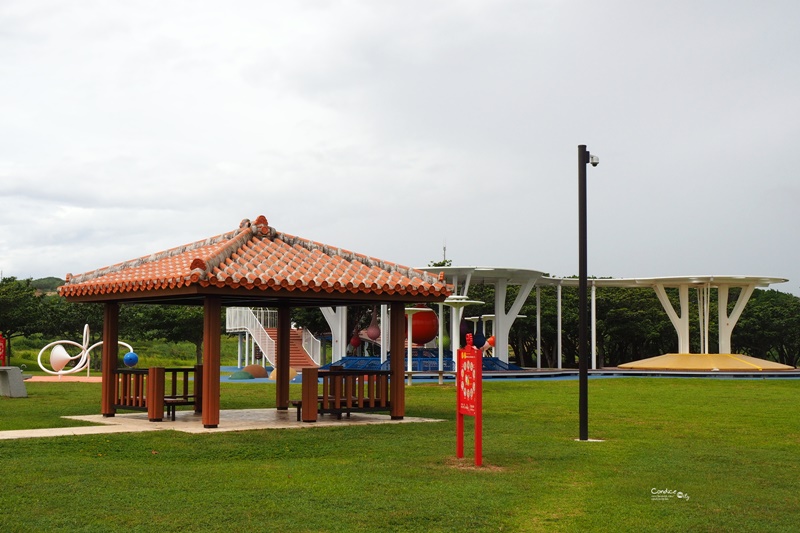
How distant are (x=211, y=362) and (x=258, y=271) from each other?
1.57m

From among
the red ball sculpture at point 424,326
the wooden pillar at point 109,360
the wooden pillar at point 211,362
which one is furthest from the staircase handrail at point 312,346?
the wooden pillar at point 211,362

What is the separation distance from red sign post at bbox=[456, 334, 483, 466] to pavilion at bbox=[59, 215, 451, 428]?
4069 millimetres

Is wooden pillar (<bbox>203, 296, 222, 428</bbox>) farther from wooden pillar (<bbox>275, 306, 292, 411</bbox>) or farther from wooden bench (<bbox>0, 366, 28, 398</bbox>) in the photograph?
wooden bench (<bbox>0, 366, 28, 398</bbox>)

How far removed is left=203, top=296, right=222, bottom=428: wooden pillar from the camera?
554 inches

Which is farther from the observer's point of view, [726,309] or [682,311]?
[682,311]

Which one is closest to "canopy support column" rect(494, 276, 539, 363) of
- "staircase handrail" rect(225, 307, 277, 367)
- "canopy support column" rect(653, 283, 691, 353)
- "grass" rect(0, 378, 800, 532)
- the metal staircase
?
"canopy support column" rect(653, 283, 691, 353)

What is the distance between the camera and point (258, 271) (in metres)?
14.3

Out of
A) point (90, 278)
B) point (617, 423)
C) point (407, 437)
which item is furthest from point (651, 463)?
point (90, 278)

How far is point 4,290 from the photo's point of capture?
42344 mm

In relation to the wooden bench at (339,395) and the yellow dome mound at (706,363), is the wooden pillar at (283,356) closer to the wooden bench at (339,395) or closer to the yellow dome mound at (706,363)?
the wooden bench at (339,395)

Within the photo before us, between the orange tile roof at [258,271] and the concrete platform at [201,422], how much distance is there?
212cm

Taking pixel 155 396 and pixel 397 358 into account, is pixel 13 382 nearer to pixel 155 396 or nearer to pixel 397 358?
pixel 155 396

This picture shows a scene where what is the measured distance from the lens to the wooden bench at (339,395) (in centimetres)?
1528

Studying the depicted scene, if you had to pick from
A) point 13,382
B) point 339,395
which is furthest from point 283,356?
point 13,382
